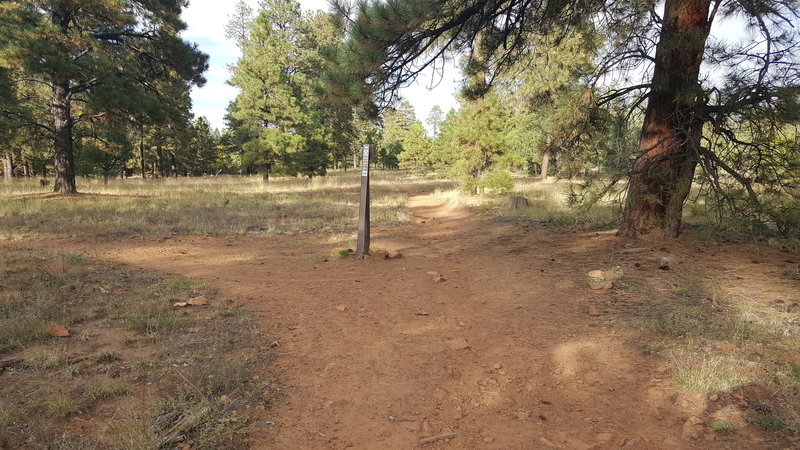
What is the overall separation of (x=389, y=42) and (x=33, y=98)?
24.9m

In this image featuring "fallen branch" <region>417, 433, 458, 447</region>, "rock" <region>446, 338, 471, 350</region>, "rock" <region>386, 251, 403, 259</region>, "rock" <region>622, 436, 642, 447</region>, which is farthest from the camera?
"rock" <region>386, 251, 403, 259</region>

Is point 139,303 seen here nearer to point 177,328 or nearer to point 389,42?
point 177,328

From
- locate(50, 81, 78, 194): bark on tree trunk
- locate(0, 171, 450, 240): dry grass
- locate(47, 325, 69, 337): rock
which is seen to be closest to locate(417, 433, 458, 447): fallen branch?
locate(47, 325, 69, 337): rock

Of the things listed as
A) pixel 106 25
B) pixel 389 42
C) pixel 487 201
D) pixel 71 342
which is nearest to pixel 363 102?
pixel 389 42

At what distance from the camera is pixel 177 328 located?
4250mm

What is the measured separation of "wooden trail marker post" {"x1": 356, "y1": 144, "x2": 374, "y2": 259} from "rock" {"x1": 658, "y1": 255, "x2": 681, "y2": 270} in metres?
5.04

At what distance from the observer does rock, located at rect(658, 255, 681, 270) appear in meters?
6.05

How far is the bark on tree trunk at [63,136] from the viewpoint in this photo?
1580 cm

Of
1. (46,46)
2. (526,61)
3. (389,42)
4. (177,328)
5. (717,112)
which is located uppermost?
(46,46)

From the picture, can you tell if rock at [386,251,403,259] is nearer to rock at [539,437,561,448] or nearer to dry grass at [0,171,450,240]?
dry grass at [0,171,450,240]

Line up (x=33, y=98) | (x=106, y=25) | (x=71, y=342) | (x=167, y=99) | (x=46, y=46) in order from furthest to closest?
(x=33, y=98) → (x=167, y=99) → (x=106, y=25) → (x=46, y=46) → (x=71, y=342)

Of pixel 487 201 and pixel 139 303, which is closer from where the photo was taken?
pixel 139 303

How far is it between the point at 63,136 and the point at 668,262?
20.5 metres

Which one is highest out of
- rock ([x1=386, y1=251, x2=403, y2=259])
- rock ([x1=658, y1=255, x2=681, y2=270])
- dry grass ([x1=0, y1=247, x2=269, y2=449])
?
rock ([x1=658, y1=255, x2=681, y2=270])
